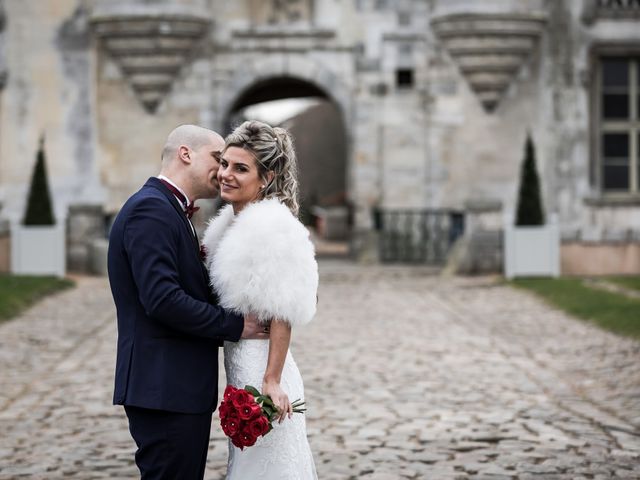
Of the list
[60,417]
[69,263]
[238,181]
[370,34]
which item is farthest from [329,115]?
[238,181]

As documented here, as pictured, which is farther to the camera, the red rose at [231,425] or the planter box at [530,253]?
the planter box at [530,253]

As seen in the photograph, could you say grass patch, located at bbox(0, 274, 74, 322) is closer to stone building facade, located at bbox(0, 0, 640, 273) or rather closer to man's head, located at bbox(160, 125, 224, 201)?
stone building facade, located at bbox(0, 0, 640, 273)

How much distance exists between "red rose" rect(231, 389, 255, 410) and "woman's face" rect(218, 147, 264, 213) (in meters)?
0.65

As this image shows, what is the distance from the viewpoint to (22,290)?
14.8 meters

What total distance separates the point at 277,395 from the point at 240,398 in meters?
0.13

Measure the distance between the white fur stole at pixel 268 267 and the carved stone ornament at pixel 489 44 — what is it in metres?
15.9

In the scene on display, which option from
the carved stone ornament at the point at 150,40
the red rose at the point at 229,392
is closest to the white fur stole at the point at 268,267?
the red rose at the point at 229,392

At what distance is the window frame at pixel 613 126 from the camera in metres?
20.3

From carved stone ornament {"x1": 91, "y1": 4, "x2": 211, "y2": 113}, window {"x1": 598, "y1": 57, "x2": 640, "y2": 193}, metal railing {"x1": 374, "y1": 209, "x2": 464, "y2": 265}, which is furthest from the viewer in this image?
window {"x1": 598, "y1": 57, "x2": 640, "y2": 193}

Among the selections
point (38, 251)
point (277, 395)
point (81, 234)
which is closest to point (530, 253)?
point (81, 234)

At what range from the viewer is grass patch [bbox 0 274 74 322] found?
13305 millimetres

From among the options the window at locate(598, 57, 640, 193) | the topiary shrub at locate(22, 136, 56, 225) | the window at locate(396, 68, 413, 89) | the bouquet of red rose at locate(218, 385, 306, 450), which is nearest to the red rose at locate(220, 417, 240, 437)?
the bouquet of red rose at locate(218, 385, 306, 450)

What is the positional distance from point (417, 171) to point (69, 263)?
19.8 ft

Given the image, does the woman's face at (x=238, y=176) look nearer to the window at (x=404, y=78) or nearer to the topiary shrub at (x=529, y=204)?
the topiary shrub at (x=529, y=204)
